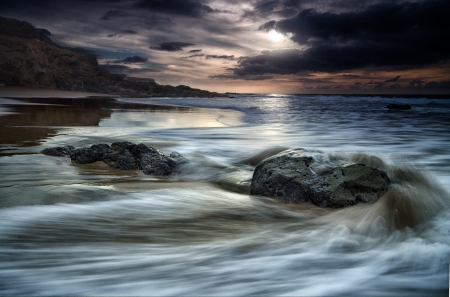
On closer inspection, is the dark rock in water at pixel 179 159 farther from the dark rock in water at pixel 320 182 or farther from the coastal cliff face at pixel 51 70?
the coastal cliff face at pixel 51 70

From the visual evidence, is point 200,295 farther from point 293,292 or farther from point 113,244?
point 113,244

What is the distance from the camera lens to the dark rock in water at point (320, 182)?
3006 mm

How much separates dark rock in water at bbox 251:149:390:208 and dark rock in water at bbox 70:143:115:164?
2.50m

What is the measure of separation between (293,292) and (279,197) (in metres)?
1.63

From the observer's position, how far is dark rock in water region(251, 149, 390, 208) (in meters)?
3.01

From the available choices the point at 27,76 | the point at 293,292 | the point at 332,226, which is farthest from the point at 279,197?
the point at 27,76

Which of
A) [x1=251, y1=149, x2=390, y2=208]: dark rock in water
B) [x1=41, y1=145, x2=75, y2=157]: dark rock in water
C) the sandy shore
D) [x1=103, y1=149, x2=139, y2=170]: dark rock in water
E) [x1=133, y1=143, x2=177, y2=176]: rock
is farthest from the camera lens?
the sandy shore

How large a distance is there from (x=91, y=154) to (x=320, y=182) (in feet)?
11.2

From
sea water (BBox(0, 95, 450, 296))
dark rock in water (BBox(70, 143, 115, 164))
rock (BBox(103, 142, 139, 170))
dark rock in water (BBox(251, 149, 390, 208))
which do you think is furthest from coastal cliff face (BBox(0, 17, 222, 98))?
dark rock in water (BBox(251, 149, 390, 208))

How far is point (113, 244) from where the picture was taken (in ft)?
7.08

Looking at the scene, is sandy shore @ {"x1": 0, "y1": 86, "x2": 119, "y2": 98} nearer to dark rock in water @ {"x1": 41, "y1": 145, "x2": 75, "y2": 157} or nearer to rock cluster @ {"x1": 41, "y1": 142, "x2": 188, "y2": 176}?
dark rock in water @ {"x1": 41, "y1": 145, "x2": 75, "y2": 157}

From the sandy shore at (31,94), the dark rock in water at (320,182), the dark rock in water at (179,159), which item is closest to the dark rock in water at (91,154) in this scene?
the dark rock in water at (179,159)

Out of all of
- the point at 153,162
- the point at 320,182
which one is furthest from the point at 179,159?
the point at 320,182

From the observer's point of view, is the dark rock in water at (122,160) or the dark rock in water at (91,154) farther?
the dark rock in water at (91,154)
